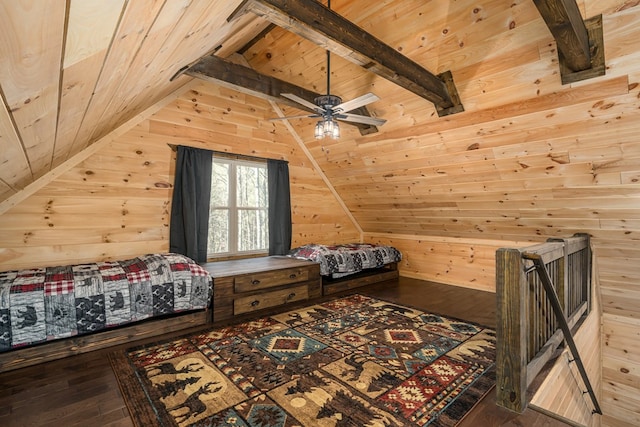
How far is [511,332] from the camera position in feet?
6.22

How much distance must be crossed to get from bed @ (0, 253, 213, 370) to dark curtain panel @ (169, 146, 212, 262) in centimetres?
49

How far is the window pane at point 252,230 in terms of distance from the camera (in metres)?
4.30

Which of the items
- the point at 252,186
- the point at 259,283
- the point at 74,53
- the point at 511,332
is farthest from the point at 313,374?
the point at 252,186

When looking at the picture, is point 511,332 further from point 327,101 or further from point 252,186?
point 252,186

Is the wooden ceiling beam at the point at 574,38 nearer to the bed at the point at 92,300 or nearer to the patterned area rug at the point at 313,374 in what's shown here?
the patterned area rug at the point at 313,374

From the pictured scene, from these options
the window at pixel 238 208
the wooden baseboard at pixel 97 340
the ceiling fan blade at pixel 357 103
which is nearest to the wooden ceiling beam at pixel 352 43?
the ceiling fan blade at pixel 357 103

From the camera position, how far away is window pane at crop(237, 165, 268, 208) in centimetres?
432

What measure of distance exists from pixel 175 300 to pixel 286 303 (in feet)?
4.22

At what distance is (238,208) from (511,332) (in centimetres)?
338

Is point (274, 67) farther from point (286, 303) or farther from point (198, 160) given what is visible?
point (286, 303)

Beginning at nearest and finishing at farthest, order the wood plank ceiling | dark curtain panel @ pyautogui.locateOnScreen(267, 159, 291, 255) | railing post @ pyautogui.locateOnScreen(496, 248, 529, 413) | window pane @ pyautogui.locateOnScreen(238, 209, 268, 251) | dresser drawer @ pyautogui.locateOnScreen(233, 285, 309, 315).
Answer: the wood plank ceiling, railing post @ pyautogui.locateOnScreen(496, 248, 529, 413), dresser drawer @ pyautogui.locateOnScreen(233, 285, 309, 315), window pane @ pyautogui.locateOnScreen(238, 209, 268, 251), dark curtain panel @ pyautogui.locateOnScreen(267, 159, 291, 255)

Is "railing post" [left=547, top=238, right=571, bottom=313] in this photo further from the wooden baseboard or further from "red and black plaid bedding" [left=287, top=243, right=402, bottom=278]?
the wooden baseboard

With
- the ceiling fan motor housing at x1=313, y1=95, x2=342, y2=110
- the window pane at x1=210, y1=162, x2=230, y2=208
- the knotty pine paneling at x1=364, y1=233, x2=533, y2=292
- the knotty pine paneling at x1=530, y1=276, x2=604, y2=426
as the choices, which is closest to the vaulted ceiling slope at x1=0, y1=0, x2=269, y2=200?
the ceiling fan motor housing at x1=313, y1=95, x2=342, y2=110

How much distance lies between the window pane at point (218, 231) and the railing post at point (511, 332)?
322 cm
